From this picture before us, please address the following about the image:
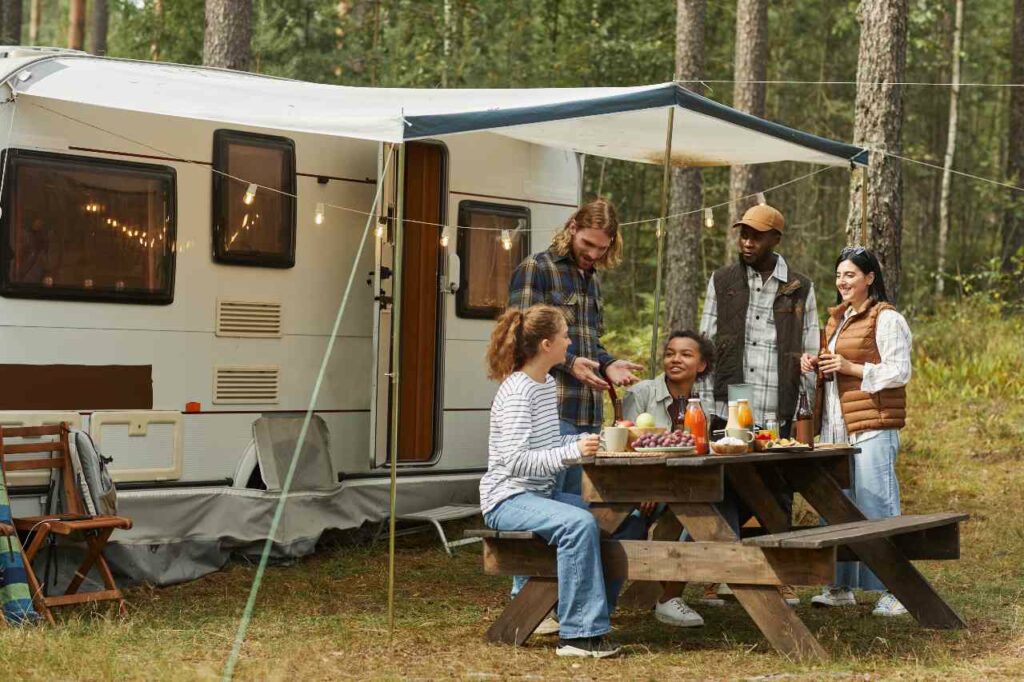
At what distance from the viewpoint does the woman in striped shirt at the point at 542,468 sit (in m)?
5.07

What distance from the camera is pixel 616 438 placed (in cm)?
Answer: 506

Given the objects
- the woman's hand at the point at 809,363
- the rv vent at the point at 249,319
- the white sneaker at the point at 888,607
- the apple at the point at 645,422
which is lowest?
the white sneaker at the point at 888,607

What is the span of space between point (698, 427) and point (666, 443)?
0.43 feet

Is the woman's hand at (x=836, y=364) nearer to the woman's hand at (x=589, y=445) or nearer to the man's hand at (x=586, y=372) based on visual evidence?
the man's hand at (x=586, y=372)

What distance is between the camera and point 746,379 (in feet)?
20.4

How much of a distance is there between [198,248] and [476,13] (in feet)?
38.3

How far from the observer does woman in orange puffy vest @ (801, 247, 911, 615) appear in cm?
586

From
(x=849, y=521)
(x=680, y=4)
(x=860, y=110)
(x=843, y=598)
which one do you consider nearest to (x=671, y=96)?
(x=849, y=521)

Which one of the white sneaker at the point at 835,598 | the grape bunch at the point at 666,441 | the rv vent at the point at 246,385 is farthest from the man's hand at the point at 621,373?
the rv vent at the point at 246,385

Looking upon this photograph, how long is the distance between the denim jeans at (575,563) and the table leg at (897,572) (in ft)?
3.71

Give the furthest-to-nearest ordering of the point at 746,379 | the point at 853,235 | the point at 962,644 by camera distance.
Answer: the point at 853,235 < the point at 746,379 < the point at 962,644

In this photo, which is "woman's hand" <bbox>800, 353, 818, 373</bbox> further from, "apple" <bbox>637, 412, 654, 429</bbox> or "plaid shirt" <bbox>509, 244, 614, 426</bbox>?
"apple" <bbox>637, 412, 654, 429</bbox>

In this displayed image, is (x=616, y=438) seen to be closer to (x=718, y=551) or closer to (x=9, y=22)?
(x=718, y=551)

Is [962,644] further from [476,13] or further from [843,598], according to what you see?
[476,13]
